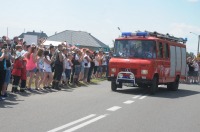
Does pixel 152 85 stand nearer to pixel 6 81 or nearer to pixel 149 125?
pixel 6 81

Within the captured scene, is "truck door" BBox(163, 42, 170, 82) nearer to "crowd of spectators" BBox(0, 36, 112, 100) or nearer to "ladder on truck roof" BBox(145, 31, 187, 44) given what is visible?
"ladder on truck roof" BBox(145, 31, 187, 44)

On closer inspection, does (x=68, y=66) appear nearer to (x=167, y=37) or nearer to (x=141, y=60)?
(x=141, y=60)

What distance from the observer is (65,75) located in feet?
61.9

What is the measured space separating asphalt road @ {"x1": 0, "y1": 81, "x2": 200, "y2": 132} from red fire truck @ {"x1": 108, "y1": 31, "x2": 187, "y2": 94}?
310cm

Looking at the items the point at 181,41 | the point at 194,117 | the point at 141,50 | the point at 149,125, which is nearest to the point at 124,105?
the point at 194,117

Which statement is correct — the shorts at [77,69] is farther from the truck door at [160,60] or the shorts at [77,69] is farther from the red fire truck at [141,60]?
the truck door at [160,60]

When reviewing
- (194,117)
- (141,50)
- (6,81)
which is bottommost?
(194,117)

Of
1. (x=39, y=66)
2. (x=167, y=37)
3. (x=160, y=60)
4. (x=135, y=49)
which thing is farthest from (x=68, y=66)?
(x=167, y=37)

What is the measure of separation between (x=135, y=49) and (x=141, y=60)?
0.72m

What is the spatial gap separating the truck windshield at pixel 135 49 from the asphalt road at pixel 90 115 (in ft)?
12.5

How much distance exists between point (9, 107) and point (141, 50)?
25.8ft

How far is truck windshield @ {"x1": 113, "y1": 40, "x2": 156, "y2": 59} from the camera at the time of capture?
16.8 metres

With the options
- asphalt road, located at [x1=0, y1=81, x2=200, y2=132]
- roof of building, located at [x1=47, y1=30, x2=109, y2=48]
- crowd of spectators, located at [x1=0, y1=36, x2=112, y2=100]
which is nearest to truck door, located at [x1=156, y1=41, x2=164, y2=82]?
asphalt road, located at [x1=0, y1=81, x2=200, y2=132]

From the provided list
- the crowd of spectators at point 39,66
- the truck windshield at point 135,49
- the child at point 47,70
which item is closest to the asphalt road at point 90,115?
the crowd of spectators at point 39,66
